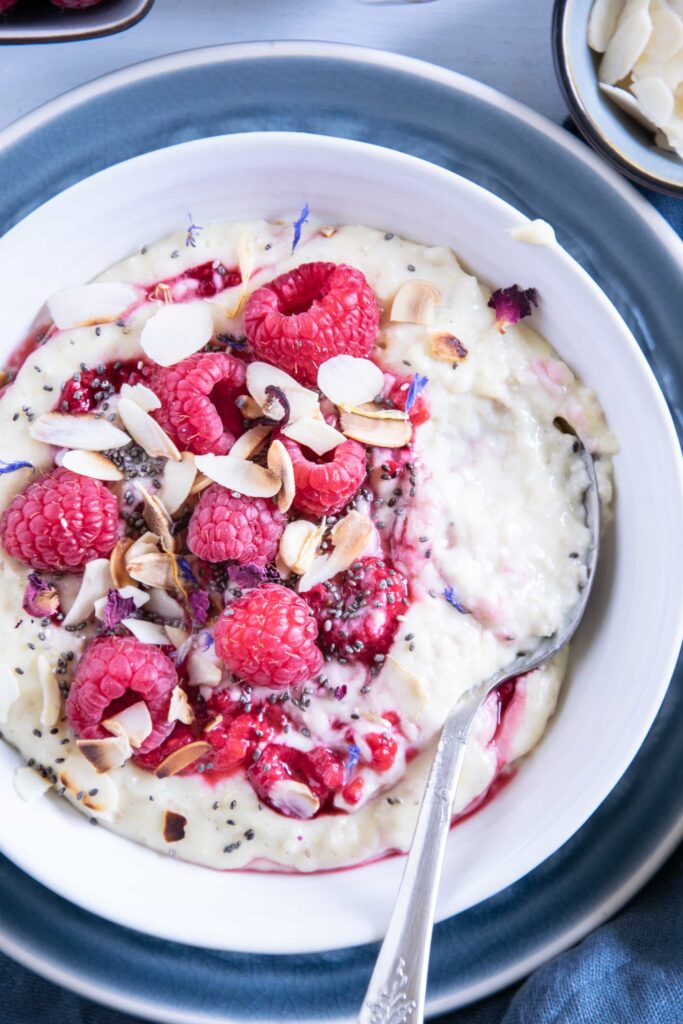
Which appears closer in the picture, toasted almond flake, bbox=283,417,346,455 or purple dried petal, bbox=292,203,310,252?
toasted almond flake, bbox=283,417,346,455

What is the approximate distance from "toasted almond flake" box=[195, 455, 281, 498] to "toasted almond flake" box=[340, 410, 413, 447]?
0.19 m

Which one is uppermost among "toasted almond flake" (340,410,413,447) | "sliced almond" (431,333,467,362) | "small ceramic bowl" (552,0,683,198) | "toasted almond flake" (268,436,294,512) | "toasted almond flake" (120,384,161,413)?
"small ceramic bowl" (552,0,683,198)

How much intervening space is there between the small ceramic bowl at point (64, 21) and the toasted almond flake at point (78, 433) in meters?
0.78

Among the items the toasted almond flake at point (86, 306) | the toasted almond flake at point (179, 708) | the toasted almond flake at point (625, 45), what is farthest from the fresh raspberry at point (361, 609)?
the toasted almond flake at point (625, 45)

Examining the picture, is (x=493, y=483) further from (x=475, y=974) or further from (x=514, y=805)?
(x=475, y=974)

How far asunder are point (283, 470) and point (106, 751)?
68 centimetres

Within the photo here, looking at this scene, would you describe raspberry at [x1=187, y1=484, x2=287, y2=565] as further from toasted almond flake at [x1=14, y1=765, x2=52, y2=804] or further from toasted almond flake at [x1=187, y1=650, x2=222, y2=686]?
toasted almond flake at [x1=14, y1=765, x2=52, y2=804]

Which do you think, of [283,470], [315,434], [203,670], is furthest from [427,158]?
[203,670]

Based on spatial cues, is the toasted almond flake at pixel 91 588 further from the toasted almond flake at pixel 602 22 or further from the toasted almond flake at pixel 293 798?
the toasted almond flake at pixel 602 22

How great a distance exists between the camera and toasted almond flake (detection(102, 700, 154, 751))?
6.77ft

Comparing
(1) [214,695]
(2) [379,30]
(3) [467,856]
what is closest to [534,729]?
(3) [467,856]

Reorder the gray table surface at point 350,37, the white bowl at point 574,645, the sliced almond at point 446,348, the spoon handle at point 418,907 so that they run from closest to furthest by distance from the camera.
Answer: the spoon handle at point 418,907
the white bowl at point 574,645
the sliced almond at point 446,348
the gray table surface at point 350,37

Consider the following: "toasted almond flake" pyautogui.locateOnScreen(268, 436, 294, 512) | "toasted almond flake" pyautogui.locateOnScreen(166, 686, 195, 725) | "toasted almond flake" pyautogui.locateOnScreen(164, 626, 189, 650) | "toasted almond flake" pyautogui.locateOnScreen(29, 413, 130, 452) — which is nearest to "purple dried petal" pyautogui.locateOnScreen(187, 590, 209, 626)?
"toasted almond flake" pyautogui.locateOnScreen(164, 626, 189, 650)

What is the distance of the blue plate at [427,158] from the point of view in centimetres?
221
